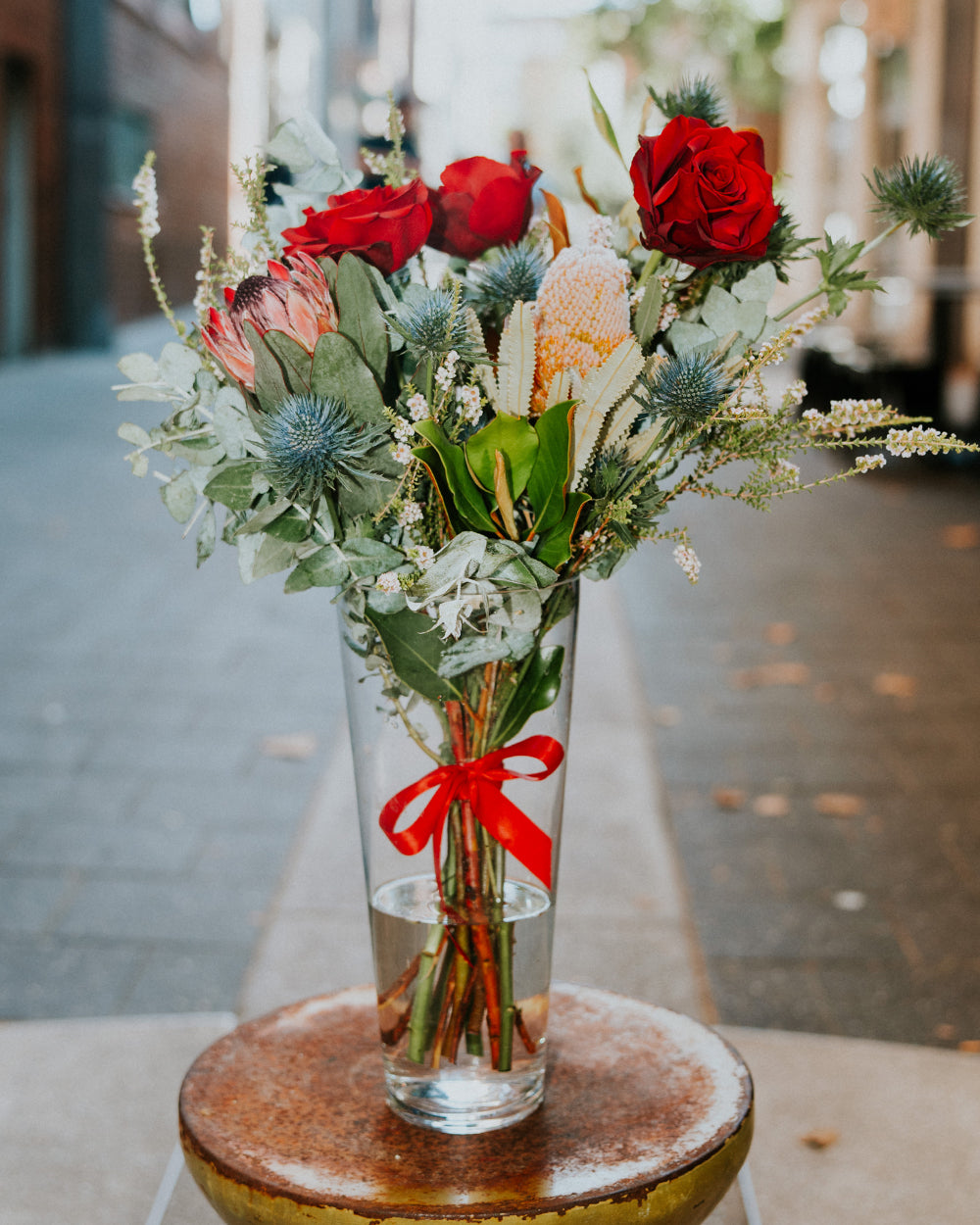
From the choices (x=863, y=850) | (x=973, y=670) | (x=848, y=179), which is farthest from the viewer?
(x=848, y=179)

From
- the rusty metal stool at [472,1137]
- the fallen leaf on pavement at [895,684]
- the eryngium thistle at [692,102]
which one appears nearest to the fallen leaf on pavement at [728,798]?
the fallen leaf on pavement at [895,684]

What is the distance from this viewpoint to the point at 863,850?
3797 millimetres

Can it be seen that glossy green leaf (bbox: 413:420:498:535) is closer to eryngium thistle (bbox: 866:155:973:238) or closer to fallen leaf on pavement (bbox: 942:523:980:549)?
eryngium thistle (bbox: 866:155:973:238)

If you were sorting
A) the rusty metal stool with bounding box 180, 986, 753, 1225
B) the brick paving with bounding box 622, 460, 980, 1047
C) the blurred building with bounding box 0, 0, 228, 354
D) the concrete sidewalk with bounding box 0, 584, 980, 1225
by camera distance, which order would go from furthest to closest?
the blurred building with bounding box 0, 0, 228, 354
the brick paving with bounding box 622, 460, 980, 1047
the concrete sidewalk with bounding box 0, 584, 980, 1225
the rusty metal stool with bounding box 180, 986, 753, 1225

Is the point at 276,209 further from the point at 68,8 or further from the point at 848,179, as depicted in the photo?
the point at 848,179

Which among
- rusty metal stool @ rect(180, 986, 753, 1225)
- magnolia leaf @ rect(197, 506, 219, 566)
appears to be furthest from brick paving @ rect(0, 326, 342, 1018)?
magnolia leaf @ rect(197, 506, 219, 566)

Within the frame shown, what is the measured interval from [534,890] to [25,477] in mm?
8163

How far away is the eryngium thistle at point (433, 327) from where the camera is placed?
114cm

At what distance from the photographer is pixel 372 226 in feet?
3.77

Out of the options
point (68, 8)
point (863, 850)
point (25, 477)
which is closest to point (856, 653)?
point (863, 850)

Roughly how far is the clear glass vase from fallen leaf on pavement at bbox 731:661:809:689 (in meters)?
4.08

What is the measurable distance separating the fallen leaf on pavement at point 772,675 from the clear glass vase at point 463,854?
408 centimetres

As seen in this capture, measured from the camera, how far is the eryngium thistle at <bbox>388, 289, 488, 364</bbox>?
1142 mm


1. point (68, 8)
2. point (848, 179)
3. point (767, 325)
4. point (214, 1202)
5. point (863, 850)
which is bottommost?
point (863, 850)
